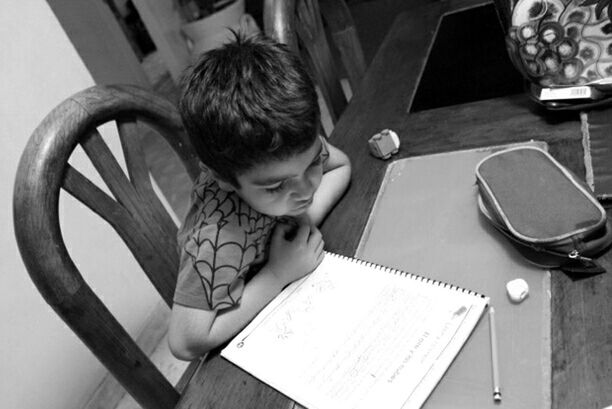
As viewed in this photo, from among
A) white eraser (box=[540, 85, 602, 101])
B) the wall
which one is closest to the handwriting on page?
white eraser (box=[540, 85, 602, 101])

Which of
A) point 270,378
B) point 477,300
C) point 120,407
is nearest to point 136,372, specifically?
point 270,378

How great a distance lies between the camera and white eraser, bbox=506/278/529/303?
49cm

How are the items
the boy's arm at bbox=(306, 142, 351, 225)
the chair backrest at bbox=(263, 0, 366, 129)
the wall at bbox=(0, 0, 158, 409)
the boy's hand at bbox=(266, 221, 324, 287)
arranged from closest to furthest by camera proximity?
the boy's hand at bbox=(266, 221, 324, 287)
the boy's arm at bbox=(306, 142, 351, 225)
the chair backrest at bbox=(263, 0, 366, 129)
the wall at bbox=(0, 0, 158, 409)

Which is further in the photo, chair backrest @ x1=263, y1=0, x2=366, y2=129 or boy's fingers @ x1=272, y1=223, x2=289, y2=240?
chair backrest @ x1=263, y1=0, x2=366, y2=129

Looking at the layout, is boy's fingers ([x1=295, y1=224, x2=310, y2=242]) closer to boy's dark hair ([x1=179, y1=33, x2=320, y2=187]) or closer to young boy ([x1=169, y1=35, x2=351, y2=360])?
young boy ([x1=169, y1=35, x2=351, y2=360])

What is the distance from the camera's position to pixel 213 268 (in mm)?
606

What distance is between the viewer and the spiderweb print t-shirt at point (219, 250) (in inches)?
23.7

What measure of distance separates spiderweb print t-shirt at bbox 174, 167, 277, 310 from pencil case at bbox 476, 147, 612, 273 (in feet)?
1.02

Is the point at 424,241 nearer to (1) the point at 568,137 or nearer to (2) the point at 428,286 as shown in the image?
(2) the point at 428,286

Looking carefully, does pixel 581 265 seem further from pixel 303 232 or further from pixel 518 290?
pixel 303 232

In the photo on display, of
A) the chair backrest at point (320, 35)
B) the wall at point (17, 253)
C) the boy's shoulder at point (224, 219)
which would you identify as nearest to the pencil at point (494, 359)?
the boy's shoulder at point (224, 219)

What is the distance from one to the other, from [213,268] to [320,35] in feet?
2.58

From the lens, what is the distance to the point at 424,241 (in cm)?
63

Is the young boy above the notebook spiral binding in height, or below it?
above
